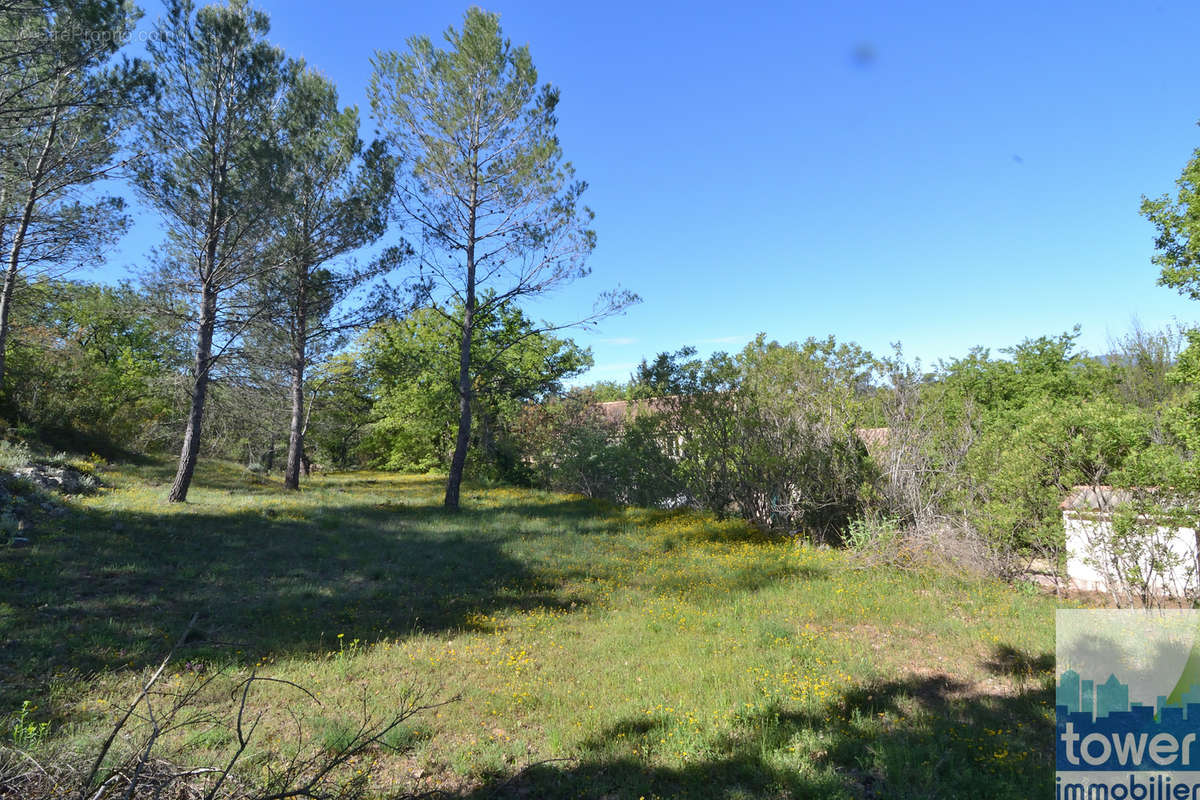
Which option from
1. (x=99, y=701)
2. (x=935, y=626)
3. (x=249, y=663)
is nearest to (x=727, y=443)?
(x=935, y=626)

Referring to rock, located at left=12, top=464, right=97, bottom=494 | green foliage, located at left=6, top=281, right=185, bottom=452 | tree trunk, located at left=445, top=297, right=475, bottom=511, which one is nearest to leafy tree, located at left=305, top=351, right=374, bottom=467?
green foliage, located at left=6, top=281, right=185, bottom=452

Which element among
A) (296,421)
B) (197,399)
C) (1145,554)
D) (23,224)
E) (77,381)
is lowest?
(1145,554)

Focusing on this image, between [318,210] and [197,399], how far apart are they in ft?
20.6

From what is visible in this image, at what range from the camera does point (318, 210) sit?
15.2 m

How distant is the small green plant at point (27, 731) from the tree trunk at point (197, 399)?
9.94 metres

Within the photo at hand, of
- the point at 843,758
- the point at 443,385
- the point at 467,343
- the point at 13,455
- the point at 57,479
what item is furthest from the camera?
the point at 443,385

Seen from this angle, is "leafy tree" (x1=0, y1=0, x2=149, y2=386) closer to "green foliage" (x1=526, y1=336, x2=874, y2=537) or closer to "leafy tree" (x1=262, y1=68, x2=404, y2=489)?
"leafy tree" (x1=262, y1=68, x2=404, y2=489)

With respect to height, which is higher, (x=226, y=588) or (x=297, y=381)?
(x=297, y=381)

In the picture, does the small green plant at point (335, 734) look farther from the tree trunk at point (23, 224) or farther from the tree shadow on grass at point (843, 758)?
the tree trunk at point (23, 224)

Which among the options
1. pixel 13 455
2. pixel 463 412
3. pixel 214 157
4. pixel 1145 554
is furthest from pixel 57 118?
pixel 1145 554

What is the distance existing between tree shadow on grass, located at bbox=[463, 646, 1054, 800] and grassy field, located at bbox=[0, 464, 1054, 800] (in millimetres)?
19

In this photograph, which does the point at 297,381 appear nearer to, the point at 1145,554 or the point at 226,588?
the point at 226,588

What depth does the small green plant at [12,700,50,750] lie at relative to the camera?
11.1 feet

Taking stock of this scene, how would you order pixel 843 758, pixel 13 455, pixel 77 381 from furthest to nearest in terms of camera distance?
pixel 77 381 < pixel 13 455 < pixel 843 758
